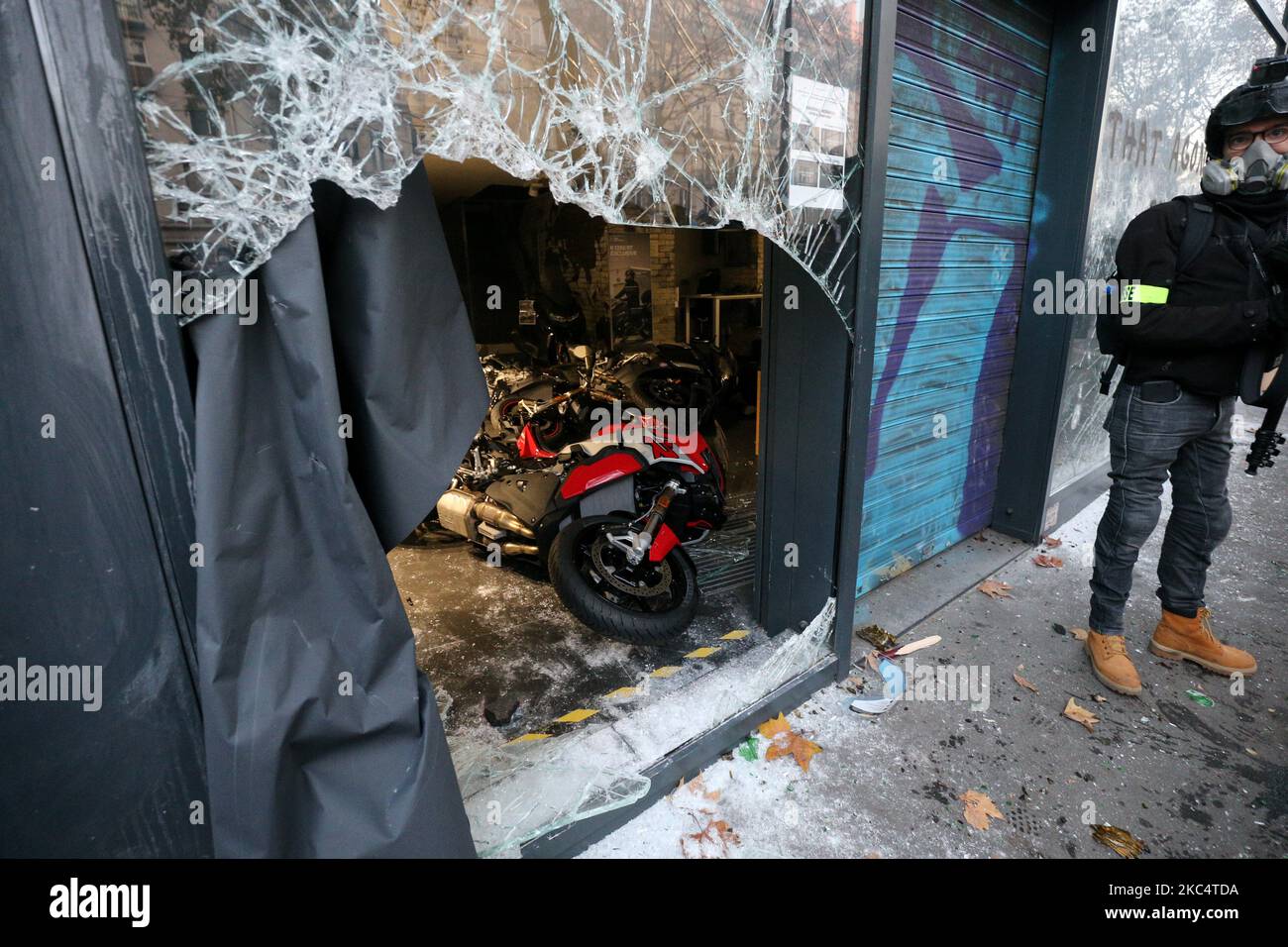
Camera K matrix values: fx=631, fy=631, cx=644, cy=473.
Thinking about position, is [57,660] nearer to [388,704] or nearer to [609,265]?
[388,704]

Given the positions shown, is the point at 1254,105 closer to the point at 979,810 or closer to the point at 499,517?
the point at 979,810

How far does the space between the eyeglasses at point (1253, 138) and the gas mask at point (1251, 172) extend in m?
0.02

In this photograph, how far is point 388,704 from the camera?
147cm

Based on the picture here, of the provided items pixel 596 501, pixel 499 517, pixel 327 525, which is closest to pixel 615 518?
pixel 596 501

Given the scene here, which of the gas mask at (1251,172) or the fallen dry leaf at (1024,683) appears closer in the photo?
the gas mask at (1251,172)

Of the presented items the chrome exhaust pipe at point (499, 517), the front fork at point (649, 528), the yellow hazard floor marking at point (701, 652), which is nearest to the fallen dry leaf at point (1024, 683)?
the yellow hazard floor marking at point (701, 652)

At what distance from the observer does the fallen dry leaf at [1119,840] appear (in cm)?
205

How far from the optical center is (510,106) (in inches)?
60.1

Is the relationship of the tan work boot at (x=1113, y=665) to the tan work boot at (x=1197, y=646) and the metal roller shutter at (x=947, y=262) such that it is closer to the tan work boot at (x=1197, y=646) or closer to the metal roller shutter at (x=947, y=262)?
the tan work boot at (x=1197, y=646)

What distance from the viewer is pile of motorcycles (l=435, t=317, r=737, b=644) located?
3059 millimetres

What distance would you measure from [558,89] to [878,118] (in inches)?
54.2

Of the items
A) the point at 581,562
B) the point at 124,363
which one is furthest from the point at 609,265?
the point at 124,363

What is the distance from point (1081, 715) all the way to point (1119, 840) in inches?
27.7

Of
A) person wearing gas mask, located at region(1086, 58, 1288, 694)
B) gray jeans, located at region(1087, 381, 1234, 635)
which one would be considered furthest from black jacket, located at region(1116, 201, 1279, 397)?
gray jeans, located at region(1087, 381, 1234, 635)
